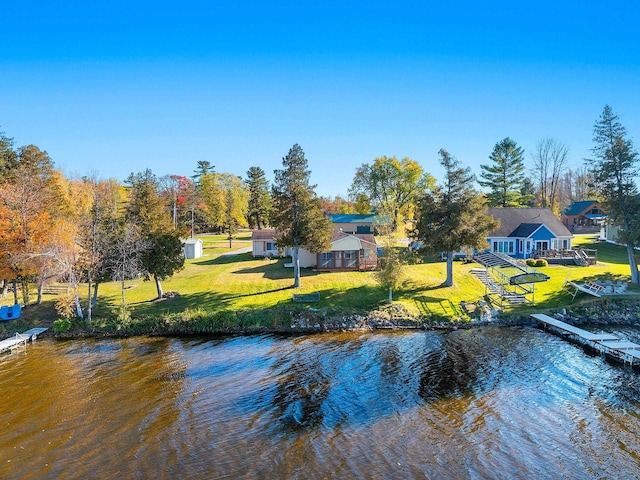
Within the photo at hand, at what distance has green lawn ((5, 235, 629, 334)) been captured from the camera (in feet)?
99.5

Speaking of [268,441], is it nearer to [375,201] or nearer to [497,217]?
[497,217]

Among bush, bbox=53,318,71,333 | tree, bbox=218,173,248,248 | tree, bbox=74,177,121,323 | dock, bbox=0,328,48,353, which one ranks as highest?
tree, bbox=218,173,248,248

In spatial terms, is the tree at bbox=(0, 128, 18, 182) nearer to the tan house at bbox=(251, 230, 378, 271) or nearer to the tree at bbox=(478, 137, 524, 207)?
the tan house at bbox=(251, 230, 378, 271)

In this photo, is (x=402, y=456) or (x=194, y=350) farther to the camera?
(x=194, y=350)

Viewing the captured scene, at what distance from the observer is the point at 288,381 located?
19625mm

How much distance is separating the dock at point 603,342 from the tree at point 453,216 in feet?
27.6

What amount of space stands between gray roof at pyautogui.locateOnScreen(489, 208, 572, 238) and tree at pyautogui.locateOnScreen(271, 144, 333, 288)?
21.9m

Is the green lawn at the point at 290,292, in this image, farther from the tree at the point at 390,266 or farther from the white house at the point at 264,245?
the white house at the point at 264,245

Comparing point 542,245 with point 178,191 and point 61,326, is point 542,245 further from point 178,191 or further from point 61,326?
point 178,191

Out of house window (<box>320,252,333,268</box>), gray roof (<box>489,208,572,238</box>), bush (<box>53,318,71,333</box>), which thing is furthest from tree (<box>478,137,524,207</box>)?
bush (<box>53,318,71,333</box>)

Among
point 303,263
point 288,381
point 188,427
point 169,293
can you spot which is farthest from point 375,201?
point 188,427

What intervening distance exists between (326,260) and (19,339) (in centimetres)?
2542

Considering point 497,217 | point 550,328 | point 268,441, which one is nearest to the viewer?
point 268,441

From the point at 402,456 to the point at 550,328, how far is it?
19.5 metres
